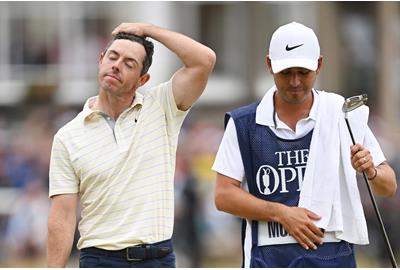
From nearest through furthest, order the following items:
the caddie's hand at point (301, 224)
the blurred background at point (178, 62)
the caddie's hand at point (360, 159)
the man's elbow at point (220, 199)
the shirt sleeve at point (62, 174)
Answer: the caddie's hand at point (360, 159), the caddie's hand at point (301, 224), the man's elbow at point (220, 199), the shirt sleeve at point (62, 174), the blurred background at point (178, 62)

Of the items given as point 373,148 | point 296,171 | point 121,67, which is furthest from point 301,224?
point 121,67

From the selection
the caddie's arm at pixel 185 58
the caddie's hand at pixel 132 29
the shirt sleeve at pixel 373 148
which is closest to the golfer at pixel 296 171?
the shirt sleeve at pixel 373 148

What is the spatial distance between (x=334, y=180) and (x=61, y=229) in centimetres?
129

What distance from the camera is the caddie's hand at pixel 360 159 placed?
6258 mm

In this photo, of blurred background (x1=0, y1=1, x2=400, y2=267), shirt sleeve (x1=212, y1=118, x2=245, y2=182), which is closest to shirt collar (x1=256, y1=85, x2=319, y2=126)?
shirt sleeve (x1=212, y1=118, x2=245, y2=182)

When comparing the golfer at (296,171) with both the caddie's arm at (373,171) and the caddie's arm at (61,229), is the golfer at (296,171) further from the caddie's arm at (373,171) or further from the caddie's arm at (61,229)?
the caddie's arm at (61,229)

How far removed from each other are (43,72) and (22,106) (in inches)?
27.8

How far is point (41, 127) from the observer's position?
2233 cm

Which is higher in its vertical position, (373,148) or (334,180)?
(373,148)

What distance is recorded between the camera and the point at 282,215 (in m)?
6.37

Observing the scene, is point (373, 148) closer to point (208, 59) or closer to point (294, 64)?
point (294, 64)

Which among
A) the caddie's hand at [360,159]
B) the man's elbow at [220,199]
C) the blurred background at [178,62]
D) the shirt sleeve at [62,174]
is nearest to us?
the caddie's hand at [360,159]

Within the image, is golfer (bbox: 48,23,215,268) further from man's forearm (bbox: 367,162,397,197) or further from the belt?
man's forearm (bbox: 367,162,397,197)

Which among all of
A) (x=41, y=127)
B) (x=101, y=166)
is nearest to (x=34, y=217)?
(x=41, y=127)
